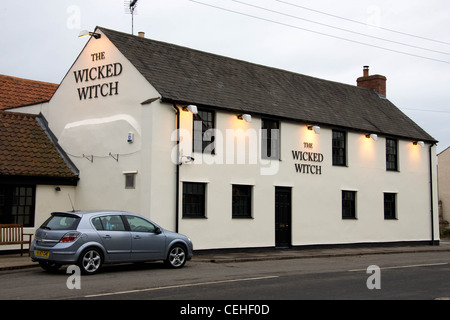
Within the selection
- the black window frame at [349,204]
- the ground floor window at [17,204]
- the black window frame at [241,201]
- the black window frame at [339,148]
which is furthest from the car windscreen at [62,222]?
the black window frame at [349,204]

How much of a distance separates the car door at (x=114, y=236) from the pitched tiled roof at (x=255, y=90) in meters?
5.83

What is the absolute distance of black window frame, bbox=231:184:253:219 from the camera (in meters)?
21.0

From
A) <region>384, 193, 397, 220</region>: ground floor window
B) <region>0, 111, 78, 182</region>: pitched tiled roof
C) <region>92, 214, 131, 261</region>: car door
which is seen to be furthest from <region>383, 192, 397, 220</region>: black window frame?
<region>92, 214, 131, 261</region>: car door

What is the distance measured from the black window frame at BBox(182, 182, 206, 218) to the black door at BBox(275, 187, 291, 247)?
3.70 m

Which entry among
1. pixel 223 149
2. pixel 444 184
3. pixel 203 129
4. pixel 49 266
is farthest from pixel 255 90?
pixel 444 184

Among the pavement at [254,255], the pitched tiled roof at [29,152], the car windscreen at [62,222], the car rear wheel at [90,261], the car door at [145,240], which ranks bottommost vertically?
the pavement at [254,255]

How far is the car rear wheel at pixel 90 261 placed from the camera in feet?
43.7

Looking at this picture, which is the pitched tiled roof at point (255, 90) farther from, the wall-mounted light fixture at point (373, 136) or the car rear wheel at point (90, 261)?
the car rear wheel at point (90, 261)

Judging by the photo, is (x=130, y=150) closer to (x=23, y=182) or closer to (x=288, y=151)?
(x=23, y=182)

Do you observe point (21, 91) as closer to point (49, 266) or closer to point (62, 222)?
point (49, 266)

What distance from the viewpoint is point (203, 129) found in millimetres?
20219

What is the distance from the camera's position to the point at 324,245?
23891mm
